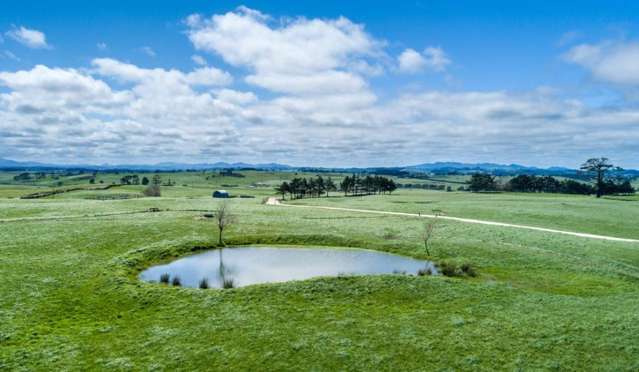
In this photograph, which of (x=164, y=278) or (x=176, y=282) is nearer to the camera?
(x=176, y=282)

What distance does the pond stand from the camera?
3684cm

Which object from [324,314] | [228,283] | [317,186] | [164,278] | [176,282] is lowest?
[324,314]

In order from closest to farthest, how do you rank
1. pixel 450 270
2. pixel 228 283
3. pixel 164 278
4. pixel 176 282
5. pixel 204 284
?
1. pixel 228 283
2. pixel 204 284
3. pixel 176 282
4. pixel 164 278
5. pixel 450 270

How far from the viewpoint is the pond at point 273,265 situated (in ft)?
121

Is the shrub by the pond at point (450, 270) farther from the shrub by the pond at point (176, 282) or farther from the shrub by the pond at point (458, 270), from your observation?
the shrub by the pond at point (176, 282)

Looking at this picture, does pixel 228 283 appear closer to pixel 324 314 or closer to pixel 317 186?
pixel 324 314

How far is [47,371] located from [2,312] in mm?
10108

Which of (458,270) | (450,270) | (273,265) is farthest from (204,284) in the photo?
(458,270)

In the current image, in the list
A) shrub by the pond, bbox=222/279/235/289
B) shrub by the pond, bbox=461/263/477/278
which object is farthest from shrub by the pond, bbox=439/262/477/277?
shrub by the pond, bbox=222/279/235/289

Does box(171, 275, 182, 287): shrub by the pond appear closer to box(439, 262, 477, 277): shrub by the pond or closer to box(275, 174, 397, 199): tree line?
box(439, 262, 477, 277): shrub by the pond

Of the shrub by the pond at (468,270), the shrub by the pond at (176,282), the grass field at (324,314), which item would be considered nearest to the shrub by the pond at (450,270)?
the shrub by the pond at (468,270)

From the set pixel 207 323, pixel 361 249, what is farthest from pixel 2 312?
pixel 361 249

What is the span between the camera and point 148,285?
108ft

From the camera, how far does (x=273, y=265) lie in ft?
137
